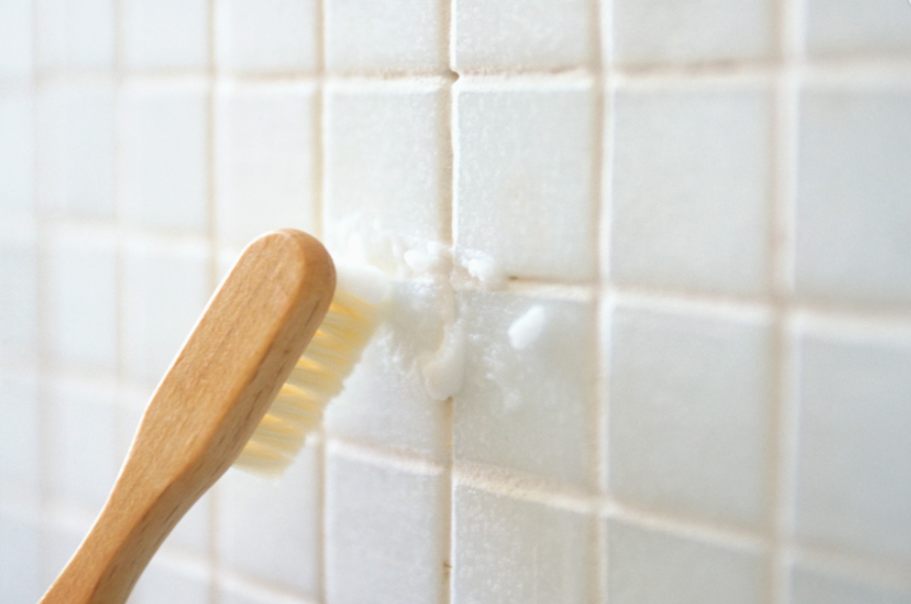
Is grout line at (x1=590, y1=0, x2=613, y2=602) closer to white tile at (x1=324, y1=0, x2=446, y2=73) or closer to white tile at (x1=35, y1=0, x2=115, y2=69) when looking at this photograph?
white tile at (x1=324, y1=0, x2=446, y2=73)

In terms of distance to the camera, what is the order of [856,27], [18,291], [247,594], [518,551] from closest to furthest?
1. [856,27]
2. [518,551]
3. [247,594]
4. [18,291]

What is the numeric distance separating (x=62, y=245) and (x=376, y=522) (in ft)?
0.90

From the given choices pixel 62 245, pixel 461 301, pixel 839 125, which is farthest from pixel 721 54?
pixel 62 245

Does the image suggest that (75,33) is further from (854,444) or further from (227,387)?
(854,444)

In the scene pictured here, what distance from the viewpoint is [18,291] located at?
0.67m

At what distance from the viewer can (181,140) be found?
0.57 meters

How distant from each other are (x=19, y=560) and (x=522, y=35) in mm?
483

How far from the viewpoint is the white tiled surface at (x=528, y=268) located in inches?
14.6

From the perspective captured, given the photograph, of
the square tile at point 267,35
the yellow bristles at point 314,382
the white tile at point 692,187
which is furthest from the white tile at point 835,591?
the square tile at point 267,35

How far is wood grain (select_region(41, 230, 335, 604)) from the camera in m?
0.43

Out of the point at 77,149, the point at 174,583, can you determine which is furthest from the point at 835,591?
the point at 77,149

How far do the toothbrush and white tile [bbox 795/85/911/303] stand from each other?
190mm

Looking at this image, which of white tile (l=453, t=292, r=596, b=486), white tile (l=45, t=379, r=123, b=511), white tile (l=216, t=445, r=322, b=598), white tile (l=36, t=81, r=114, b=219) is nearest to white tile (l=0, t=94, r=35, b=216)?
white tile (l=36, t=81, r=114, b=219)

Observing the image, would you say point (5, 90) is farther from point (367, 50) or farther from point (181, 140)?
point (367, 50)
